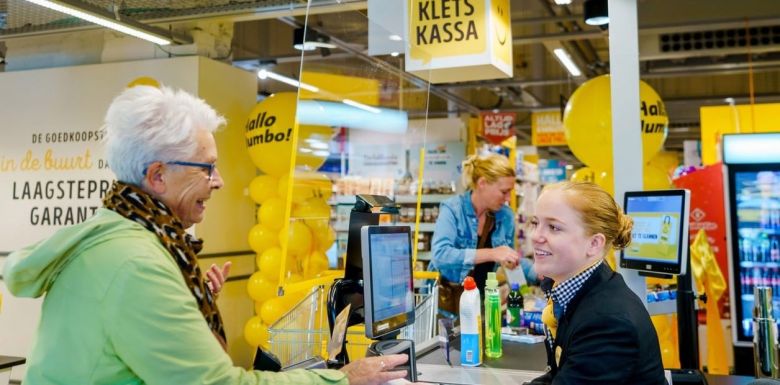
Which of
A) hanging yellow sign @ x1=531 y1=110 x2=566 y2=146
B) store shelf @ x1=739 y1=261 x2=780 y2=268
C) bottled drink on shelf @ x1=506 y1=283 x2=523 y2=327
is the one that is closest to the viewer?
bottled drink on shelf @ x1=506 y1=283 x2=523 y2=327

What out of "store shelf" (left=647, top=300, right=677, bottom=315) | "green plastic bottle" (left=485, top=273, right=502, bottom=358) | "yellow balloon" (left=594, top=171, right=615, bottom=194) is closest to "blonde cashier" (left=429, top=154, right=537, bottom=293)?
"store shelf" (left=647, top=300, right=677, bottom=315)

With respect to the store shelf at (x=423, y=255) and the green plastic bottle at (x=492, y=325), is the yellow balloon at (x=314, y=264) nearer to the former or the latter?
the green plastic bottle at (x=492, y=325)

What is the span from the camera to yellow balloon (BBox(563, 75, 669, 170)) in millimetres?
5793

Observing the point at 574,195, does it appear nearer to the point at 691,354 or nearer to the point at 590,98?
the point at 691,354

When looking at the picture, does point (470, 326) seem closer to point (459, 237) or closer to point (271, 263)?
point (459, 237)

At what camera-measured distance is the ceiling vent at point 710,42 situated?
853 centimetres

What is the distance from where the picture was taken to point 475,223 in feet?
13.2

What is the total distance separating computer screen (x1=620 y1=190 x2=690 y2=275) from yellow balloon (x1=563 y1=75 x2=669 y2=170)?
271cm

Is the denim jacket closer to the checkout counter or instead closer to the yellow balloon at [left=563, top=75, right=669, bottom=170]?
the checkout counter

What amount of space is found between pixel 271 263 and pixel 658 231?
11.2ft

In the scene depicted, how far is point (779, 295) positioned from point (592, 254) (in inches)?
179

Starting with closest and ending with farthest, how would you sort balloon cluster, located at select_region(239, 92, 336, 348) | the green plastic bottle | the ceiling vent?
the green plastic bottle
balloon cluster, located at select_region(239, 92, 336, 348)
the ceiling vent

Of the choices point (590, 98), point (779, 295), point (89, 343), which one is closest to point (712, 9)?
point (590, 98)

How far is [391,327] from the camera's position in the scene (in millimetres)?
2010
